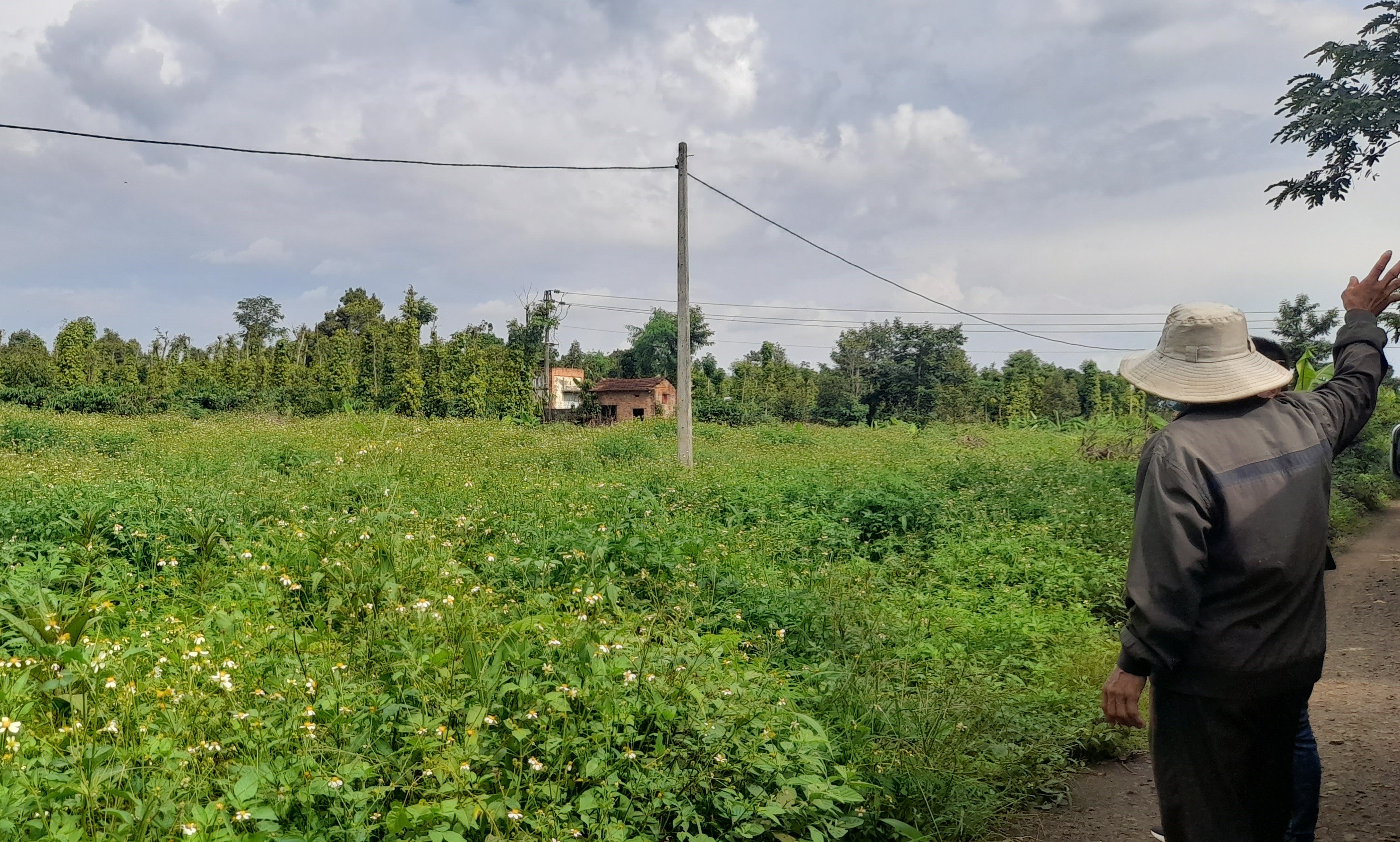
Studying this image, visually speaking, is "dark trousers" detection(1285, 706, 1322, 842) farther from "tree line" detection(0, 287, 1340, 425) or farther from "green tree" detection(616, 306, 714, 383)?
"green tree" detection(616, 306, 714, 383)

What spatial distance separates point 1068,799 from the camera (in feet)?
14.5

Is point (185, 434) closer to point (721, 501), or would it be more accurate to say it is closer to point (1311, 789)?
point (721, 501)

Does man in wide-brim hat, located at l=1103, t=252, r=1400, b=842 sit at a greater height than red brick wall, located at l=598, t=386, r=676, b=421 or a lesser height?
lesser

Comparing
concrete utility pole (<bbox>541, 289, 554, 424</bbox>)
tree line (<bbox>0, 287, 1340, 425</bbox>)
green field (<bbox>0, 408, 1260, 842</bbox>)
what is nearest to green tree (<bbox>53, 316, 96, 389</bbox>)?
tree line (<bbox>0, 287, 1340, 425</bbox>)

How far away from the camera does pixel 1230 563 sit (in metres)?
2.61

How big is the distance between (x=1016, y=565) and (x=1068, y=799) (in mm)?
4156

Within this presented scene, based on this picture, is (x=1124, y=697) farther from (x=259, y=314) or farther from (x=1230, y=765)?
(x=259, y=314)

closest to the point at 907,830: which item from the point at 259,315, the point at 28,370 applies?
the point at 28,370

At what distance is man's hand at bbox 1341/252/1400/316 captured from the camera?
3.27 m

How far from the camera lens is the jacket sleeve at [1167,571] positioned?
255cm

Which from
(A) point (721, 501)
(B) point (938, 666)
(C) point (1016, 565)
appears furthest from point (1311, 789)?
(A) point (721, 501)

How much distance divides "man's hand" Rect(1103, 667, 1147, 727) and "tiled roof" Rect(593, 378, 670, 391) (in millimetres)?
47646

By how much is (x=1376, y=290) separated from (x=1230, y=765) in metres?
1.90

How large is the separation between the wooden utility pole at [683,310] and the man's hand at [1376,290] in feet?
37.9
